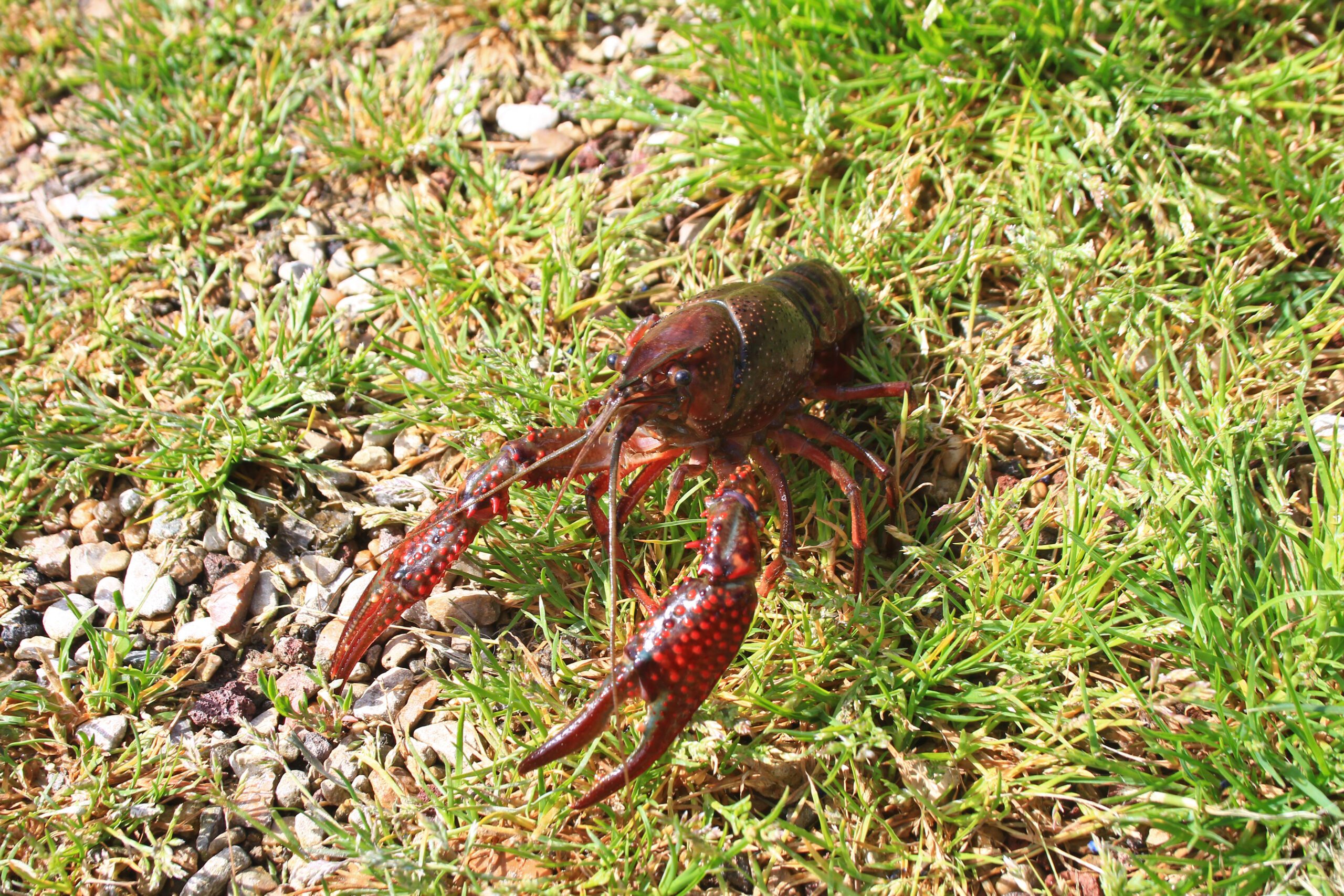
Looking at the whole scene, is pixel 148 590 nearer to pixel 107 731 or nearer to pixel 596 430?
pixel 107 731

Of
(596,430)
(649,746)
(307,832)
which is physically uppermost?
(596,430)

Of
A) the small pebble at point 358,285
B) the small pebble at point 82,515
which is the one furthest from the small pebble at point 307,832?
the small pebble at point 358,285

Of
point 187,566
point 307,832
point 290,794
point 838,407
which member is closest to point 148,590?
point 187,566

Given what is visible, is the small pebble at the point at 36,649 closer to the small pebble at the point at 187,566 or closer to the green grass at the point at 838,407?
the green grass at the point at 838,407

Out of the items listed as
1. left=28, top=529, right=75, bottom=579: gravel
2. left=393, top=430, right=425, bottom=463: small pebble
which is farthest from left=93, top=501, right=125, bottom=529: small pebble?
left=393, top=430, right=425, bottom=463: small pebble

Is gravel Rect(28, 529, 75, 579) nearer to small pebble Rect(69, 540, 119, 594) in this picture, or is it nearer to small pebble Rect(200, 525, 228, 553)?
small pebble Rect(69, 540, 119, 594)

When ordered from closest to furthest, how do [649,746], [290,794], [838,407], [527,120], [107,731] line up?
1. [649,746]
2. [290,794]
3. [107,731]
4. [838,407]
5. [527,120]

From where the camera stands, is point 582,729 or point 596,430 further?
point 596,430

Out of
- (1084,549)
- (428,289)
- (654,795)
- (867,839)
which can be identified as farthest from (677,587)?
(428,289)
